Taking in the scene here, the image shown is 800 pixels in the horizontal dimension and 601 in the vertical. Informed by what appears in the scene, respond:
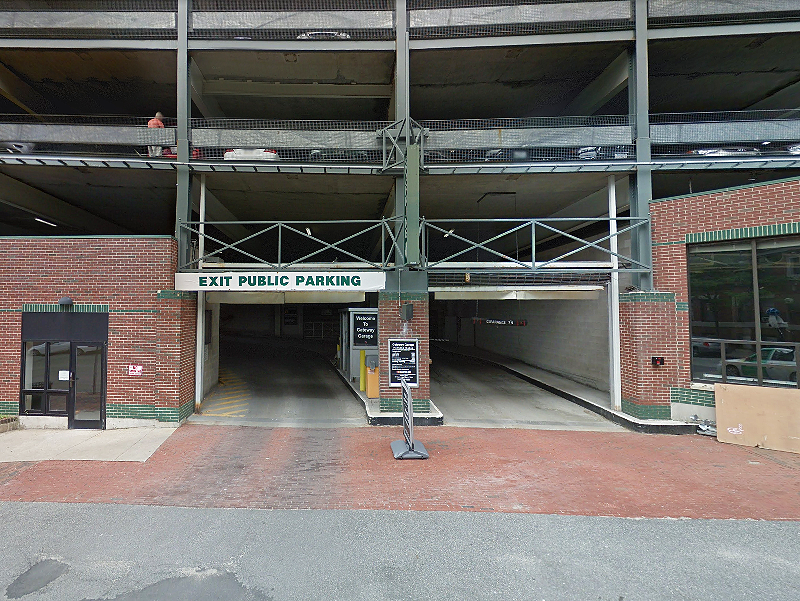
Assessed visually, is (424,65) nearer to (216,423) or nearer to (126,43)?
(126,43)

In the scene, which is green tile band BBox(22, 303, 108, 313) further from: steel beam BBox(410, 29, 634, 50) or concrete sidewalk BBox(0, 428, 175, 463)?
steel beam BBox(410, 29, 634, 50)

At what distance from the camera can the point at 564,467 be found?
7020 mm

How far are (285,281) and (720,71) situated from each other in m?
13.5

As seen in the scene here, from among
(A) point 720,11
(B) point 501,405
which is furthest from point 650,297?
(A) point 720,11

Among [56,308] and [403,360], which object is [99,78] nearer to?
[56,308]

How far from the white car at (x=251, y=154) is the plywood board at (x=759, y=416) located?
1145cm

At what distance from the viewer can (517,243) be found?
1631 centimetres

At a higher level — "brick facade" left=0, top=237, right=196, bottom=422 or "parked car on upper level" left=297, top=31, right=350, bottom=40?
"parked car on upper level" left=297, top=31, right=350, bottom=40

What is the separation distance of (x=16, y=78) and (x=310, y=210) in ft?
28.8

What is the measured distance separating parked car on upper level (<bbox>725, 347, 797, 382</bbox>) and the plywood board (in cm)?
44

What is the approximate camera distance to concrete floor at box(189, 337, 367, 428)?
9898 millimetres

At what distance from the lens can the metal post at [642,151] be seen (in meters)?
9.72

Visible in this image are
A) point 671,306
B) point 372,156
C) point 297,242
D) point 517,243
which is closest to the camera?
point 671,306

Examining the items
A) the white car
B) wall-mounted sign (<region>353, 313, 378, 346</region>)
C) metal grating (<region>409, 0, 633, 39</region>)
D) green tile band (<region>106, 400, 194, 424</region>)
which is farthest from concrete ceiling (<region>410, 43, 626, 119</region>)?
green tile band (<region>106, 400, 194, 424</region>)
